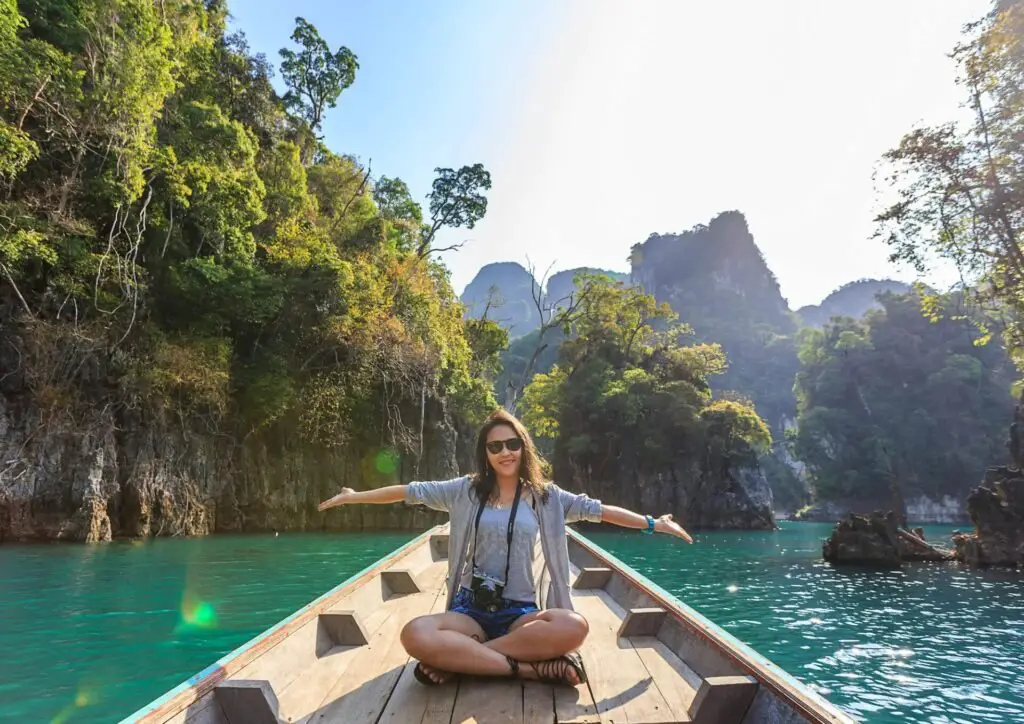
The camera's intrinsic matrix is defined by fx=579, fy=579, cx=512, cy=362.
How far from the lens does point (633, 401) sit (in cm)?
2877

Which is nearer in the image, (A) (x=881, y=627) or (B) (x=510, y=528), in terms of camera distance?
(B) (x=510, y=528)

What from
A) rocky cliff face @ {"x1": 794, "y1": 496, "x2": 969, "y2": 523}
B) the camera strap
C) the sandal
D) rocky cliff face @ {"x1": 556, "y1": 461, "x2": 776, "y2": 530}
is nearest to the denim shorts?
the camera strap

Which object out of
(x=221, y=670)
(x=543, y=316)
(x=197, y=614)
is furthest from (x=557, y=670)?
(x=543, y=316)

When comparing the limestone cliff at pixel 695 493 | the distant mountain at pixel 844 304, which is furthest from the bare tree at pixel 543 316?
the distant mountain at pixel 844 304

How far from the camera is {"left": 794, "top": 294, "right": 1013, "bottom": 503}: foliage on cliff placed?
4406cm

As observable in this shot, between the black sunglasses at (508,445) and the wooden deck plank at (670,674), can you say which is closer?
the wooden deck plank at (670,674)

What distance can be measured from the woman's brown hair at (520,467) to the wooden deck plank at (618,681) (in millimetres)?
836

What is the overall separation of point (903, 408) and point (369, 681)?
55730mm

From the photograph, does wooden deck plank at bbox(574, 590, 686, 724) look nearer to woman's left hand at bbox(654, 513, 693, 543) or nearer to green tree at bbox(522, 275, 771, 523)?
woman's left hand at bbox(654, 513, 693, 543)

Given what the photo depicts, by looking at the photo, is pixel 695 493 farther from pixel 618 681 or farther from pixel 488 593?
pixel 488 593

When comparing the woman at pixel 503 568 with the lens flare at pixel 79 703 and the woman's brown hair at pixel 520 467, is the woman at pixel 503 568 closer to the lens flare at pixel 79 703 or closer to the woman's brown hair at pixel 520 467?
the woman's brown hair at pixel 520 467

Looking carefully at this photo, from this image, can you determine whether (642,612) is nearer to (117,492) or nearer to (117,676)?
(117,676)

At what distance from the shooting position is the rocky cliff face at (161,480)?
40.0ft

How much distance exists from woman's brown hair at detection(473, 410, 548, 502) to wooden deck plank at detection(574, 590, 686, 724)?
0.84 meters
